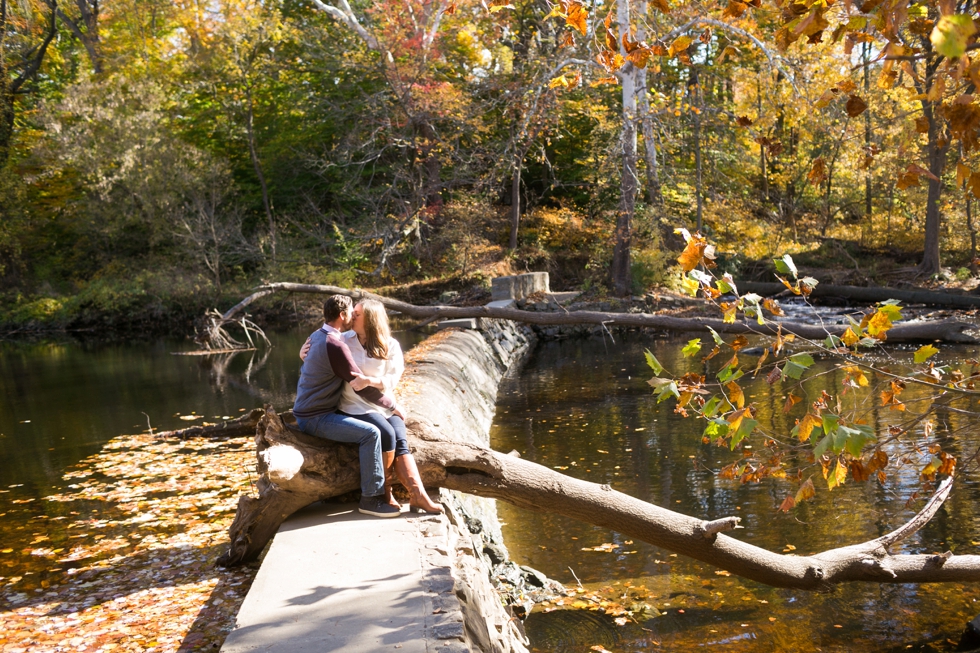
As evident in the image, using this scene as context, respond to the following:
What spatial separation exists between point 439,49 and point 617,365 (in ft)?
54.2

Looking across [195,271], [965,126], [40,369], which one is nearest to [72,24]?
[195,271]

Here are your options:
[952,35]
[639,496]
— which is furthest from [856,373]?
[639,496]

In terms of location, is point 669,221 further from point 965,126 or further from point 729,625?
point 965,126

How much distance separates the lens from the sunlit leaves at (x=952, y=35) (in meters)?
1.68

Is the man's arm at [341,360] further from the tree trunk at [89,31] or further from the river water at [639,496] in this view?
the tree trunk at [89,31]

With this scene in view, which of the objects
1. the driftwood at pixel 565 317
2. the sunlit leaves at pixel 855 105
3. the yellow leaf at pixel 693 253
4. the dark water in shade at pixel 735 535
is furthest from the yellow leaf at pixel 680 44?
the driftwood at pixel 565 317

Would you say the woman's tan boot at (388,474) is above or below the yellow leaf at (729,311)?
below

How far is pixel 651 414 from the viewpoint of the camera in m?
11.2

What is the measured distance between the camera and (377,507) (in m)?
5.38

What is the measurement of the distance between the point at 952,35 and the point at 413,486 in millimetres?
4364

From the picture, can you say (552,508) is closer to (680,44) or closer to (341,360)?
(341,360)

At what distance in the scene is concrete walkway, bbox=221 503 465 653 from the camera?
11.7 ft

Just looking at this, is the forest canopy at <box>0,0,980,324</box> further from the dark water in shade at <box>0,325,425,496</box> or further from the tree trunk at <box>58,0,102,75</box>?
the dark water in shade at <box>0,325,425,496</box>

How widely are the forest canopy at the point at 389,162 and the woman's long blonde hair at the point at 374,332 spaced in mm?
10799
